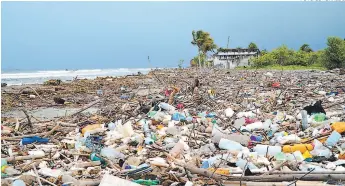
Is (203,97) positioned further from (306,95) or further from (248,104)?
(306,95)

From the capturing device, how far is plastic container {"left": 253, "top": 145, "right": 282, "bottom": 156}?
4.04 meters

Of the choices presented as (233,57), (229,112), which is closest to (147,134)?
(229,112)

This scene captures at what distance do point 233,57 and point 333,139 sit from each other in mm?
53848

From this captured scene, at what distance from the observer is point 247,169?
10.7 feet

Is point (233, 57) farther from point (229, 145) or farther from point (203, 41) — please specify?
point (229, 145)

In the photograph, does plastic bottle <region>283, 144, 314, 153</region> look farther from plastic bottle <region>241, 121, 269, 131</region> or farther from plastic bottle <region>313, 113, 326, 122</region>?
plastic bottle <region>313, 113, 326, 122</region>

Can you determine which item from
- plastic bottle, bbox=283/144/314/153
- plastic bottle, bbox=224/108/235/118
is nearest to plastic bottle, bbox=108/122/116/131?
plastic bottle, bbox=224/108/235/118

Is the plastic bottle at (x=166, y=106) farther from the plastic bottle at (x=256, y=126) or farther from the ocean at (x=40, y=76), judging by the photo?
the ocean at (x=40, y=76)

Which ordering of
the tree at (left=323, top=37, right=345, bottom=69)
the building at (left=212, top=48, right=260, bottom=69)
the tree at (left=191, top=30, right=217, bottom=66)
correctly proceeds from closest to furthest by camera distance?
1. the tree at (left=323, top=37, right=345, bottom=69)
2. the tree at (left=191, top=30, right=217, bottom=66)
3. the building at (left=212, top=48, right=260, bottom=69)

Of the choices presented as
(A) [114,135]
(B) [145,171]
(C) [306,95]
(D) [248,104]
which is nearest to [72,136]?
(A) [114,135]

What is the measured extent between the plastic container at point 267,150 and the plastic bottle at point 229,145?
214 millimetres

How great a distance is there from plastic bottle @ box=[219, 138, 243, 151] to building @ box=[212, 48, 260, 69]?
51.8m

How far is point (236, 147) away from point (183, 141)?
782mm

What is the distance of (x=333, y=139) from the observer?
420cm
